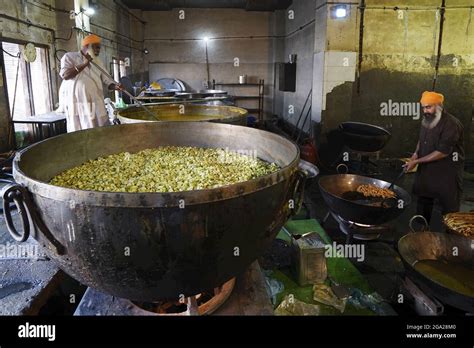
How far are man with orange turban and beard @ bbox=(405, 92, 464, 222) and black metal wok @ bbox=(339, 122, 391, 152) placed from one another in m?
1.95

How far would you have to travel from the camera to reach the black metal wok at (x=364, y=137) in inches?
225

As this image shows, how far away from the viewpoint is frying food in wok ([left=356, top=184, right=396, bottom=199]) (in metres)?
3.48

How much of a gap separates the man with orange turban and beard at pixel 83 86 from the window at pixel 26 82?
267 cm

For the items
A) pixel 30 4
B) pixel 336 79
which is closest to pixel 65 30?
pixel 30 4

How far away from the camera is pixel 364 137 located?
5750mm

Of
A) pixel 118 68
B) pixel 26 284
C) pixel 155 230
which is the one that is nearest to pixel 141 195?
pixel 155 230

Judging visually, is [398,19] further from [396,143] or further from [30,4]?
[30,4]

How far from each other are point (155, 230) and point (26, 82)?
22.5ft

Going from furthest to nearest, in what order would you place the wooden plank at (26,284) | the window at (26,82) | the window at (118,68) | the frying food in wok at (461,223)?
the window at (118,68) → the window at (26,82) → the frying food in wok at (461,223) → the wooden plank at (26,284)

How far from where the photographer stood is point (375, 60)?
22.4 feet

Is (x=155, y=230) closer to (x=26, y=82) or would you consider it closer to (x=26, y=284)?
(x=26, y=284)

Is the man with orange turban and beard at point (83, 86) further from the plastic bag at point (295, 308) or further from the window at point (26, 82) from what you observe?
the plastic bag at point (295, 308)

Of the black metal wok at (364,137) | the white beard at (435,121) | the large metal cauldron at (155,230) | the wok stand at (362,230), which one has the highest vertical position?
the white beard at (435,121)

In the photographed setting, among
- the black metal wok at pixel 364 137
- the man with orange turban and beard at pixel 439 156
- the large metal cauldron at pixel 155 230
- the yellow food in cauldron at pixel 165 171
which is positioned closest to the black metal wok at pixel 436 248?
the man with orange turban and beard at pixel 439 156
